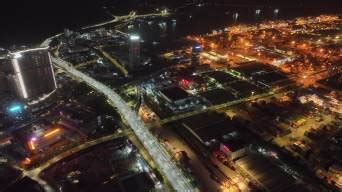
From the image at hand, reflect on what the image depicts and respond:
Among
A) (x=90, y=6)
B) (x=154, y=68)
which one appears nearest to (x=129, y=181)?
(x=154, y=68)

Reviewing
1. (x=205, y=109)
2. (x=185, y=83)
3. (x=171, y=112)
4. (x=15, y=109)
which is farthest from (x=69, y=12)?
(x=205, y=109)

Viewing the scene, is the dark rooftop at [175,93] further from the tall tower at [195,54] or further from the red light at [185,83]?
the tall tower at [195,54]

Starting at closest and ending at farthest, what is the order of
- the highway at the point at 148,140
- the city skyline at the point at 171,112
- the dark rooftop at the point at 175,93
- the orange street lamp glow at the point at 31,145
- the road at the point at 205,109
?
the highway at the point at 148,140 → the city skyline at the point at 171,112 → the orange street lamp glow at the point at 31,145 → the road at the point at 205,109 → the dark rooftop at the point at 175,93

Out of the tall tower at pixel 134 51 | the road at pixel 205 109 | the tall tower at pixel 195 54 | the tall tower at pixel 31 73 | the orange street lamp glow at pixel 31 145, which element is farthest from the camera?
the tall tower at pixel 195 54

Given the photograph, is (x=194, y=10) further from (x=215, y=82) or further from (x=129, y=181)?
(x=129, y=181)

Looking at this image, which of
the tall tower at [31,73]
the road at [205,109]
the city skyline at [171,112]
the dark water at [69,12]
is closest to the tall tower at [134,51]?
the city skyline at [171,112]

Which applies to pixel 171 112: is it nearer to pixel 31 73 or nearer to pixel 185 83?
pixel 185 83
